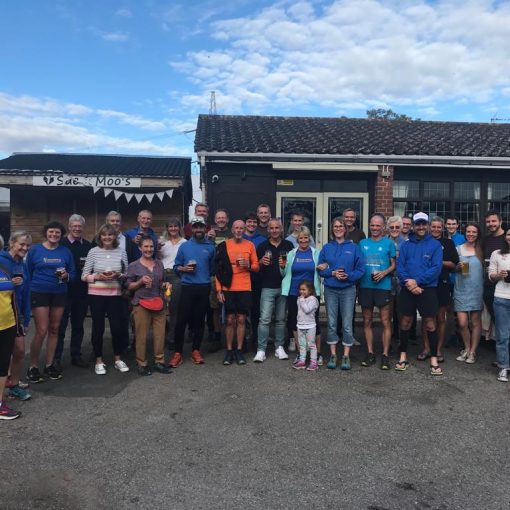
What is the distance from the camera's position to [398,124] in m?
12.9

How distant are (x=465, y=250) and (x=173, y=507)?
475 centimetres

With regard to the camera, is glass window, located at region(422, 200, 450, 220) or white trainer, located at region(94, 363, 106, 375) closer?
white trainer, located at region(94, 363, 106, 375)

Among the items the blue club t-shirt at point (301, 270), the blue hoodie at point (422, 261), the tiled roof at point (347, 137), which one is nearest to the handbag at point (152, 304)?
the blue club t-shirt at point (301, 270)

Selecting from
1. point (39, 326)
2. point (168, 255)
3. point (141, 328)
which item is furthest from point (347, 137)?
point (39, 326)

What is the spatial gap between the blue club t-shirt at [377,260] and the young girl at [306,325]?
70 cm

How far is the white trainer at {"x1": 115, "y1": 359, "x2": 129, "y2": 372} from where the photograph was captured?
5.42 meters

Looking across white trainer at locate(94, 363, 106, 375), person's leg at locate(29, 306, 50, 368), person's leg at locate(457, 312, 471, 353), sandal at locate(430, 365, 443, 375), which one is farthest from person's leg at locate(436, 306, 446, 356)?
person's leg at locate(29, 306, 50, 368)

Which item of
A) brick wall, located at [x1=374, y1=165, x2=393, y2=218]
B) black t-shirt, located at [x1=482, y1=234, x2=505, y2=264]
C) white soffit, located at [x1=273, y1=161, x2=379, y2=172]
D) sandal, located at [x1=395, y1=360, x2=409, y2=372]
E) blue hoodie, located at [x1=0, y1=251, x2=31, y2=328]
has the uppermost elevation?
white soffit, located at [x1=273, y1=161, x2=379, y2=172]

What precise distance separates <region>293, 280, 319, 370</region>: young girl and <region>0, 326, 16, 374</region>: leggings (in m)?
3.08

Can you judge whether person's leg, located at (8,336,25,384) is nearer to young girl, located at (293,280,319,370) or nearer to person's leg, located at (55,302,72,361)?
person's leg, located at (55,302,72,361)

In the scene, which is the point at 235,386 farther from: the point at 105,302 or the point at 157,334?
the point at 105,302

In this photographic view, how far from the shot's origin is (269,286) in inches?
232

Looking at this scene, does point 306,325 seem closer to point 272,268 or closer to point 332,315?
point 332,315

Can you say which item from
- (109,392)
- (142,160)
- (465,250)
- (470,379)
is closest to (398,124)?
(142,160)
